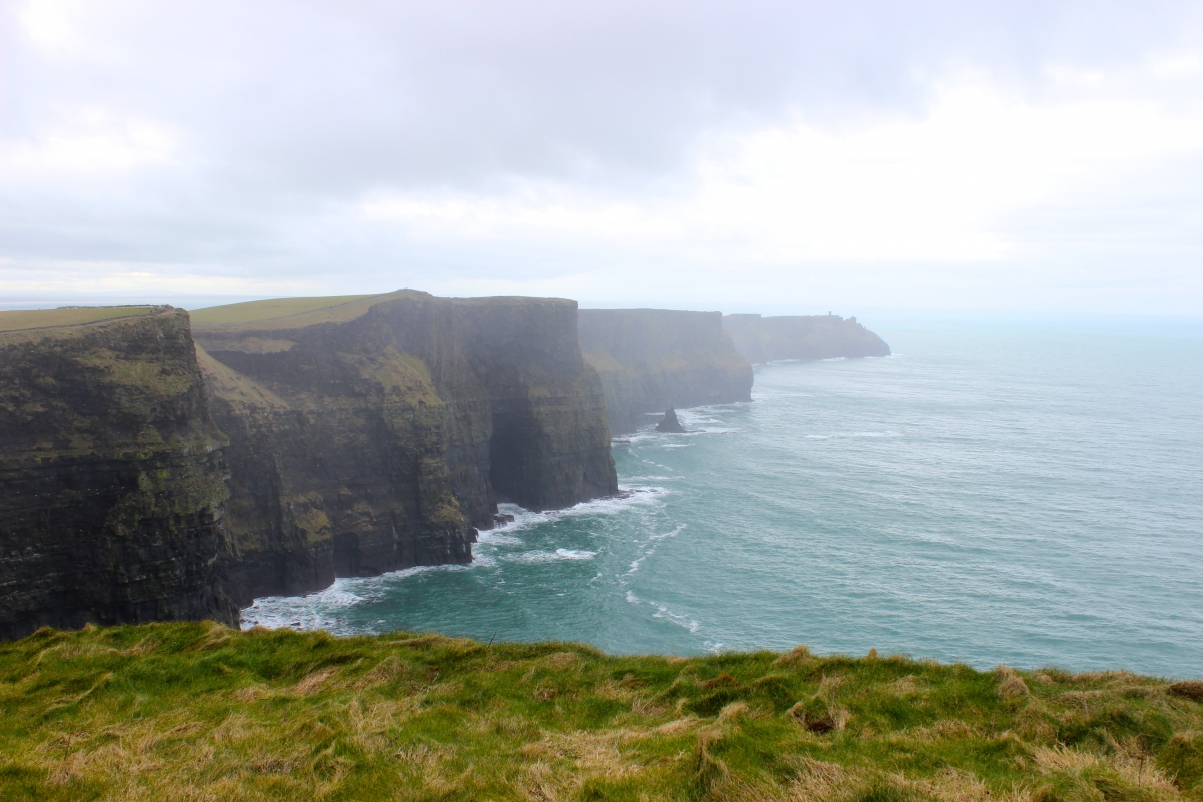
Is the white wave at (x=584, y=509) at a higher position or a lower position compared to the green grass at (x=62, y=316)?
lower

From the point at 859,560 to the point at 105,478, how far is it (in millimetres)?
46844

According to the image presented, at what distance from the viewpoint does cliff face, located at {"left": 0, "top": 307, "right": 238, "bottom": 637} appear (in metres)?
34.2

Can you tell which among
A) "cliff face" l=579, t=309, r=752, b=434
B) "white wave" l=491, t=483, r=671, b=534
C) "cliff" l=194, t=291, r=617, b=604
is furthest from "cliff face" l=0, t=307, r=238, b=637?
"cliff face" l=579, t=309, r=752, b=434

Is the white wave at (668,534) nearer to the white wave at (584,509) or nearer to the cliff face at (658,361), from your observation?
the white wave at (584,509)

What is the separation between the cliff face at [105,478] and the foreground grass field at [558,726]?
15.1 metres

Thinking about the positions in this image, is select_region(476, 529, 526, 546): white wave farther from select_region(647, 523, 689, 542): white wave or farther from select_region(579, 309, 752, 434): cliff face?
select_region(579, 309, 752, 434): cliff face

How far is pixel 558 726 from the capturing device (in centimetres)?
1619

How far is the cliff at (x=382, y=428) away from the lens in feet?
159

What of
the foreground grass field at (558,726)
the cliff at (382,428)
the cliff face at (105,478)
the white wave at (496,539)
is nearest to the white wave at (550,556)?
the white wave at (496,539)

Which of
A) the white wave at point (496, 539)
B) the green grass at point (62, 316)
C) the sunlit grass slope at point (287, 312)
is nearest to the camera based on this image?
the green grass at point (62, 316)

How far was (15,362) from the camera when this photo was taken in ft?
115

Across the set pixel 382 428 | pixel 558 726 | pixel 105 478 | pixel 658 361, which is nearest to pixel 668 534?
pixel 382 428

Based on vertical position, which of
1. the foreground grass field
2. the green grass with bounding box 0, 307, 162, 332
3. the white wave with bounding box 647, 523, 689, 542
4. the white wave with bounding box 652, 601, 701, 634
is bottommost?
the white wave with bounding box 652, 601, 701, 634

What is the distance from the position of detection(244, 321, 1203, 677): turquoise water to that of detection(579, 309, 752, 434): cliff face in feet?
65.9
